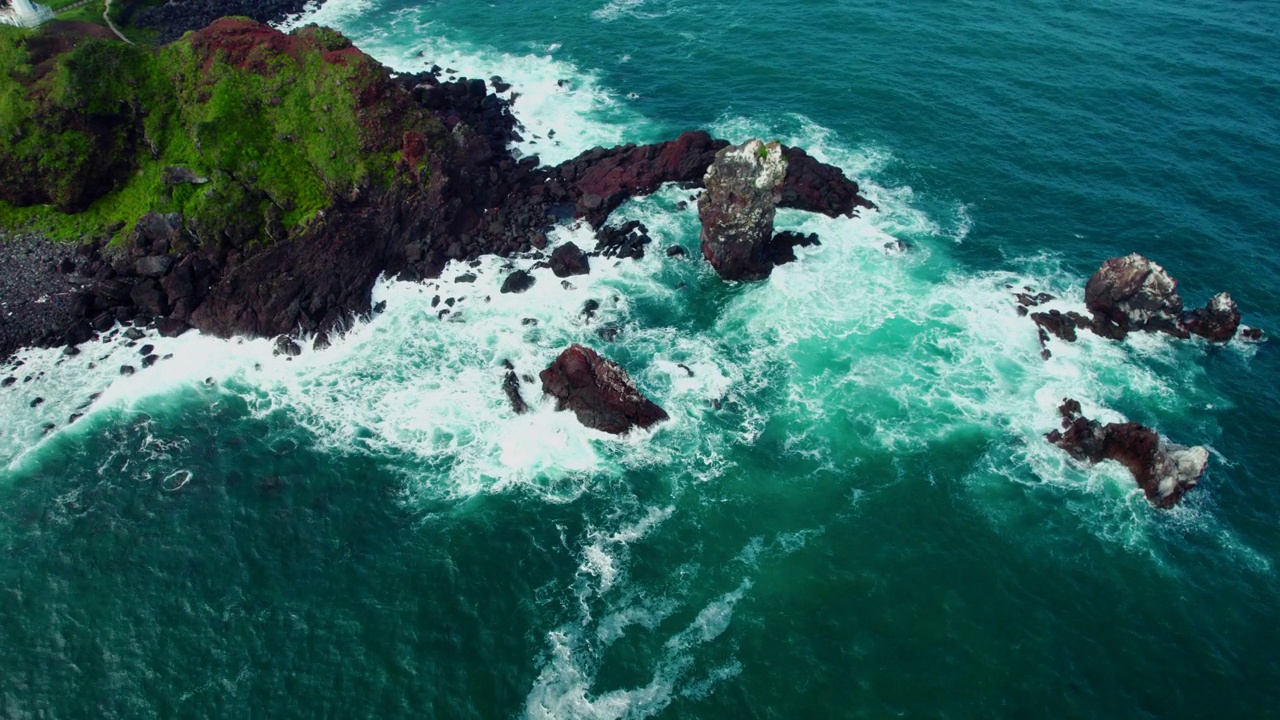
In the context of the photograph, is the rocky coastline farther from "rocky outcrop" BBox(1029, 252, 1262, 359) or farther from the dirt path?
the dirt path

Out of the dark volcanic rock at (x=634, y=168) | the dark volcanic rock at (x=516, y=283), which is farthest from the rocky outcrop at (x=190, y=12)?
the dark volcanic rock at (x=516, y=283)

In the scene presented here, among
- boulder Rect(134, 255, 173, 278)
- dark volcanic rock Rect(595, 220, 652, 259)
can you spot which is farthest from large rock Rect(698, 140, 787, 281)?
boulder Rect(134, 255, 173, 278)

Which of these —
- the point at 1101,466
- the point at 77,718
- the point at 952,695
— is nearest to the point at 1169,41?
the point at 1101,466

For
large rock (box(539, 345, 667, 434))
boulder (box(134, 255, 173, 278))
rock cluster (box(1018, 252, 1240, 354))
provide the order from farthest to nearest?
boulder (box(134, 255, 173, 278))
rock cluster (box(1018, 252, 1240, 354))
large rock (box(539, 345, 667, 434))

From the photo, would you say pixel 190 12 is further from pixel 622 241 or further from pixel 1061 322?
pixel 1061 322

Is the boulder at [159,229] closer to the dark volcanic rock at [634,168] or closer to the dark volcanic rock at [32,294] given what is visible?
the dark volcanic rock at [32,294]

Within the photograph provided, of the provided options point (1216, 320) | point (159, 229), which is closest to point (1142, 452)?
point (1216, 320)

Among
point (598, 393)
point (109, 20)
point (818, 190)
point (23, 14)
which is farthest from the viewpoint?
point (109, 20)
